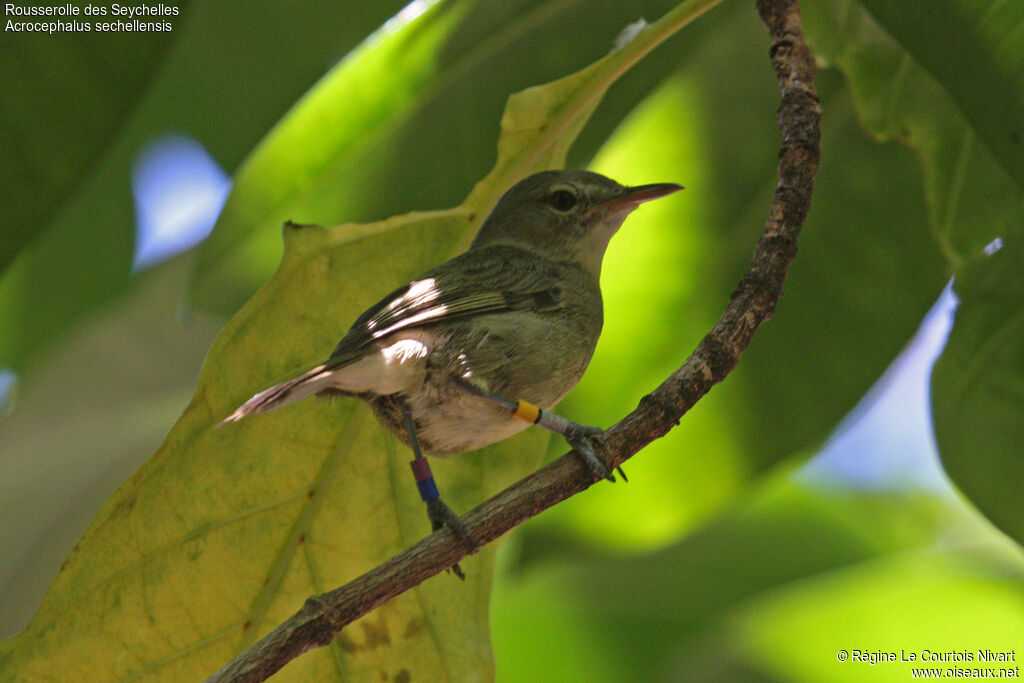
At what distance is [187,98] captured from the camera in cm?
359

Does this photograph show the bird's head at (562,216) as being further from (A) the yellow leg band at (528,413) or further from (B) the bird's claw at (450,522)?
(B) the bird's claw at (450,522)

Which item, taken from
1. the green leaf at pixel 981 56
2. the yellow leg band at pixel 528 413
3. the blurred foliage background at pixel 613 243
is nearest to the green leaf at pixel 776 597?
the blurred foliage background at pixel 613 243

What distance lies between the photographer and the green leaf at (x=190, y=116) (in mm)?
3383

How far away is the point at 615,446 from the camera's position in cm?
207

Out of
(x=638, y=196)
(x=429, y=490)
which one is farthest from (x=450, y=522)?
(x=638, y=196)

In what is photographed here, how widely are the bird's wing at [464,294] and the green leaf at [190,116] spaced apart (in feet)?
3.32

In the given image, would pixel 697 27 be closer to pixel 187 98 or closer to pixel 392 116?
pixel 392 116

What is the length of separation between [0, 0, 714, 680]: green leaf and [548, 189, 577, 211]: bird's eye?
7.3 inches

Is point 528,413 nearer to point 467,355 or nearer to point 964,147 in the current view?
point 467,355

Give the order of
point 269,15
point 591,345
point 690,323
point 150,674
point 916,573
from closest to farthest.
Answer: point 150,674, point 591,345, point 690,323, point 269,15, point 916,573

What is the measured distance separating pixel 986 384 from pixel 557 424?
1193mm

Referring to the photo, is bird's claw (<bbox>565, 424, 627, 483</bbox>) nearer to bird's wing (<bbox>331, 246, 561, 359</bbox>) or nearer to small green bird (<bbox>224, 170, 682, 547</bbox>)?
small green bird (<bbox>224, 170, 682, 547</bbox>)

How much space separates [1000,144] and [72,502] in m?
3.07

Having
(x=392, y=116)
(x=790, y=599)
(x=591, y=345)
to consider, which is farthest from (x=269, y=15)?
(x=790, y=599)
